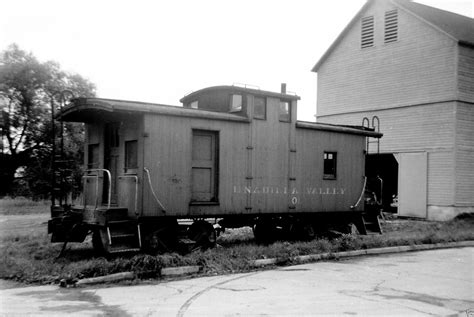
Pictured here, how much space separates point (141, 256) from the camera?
9.39 meters

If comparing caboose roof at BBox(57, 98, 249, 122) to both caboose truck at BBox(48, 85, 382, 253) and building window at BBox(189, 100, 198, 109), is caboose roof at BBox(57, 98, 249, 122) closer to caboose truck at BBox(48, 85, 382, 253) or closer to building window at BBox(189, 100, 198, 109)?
caboose truck at BBox(48, 85, 382, 253)

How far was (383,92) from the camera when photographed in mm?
24406

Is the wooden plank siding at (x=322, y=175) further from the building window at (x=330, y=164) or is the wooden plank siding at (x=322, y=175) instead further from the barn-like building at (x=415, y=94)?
the barn-like building at (x=415, y=94)

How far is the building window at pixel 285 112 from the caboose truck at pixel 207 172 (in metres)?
0.03

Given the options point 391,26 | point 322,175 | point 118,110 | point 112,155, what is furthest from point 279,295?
point 391,26

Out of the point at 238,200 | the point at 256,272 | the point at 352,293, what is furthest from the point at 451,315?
the point at 238,200

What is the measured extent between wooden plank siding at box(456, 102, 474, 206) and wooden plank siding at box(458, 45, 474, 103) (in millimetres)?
401

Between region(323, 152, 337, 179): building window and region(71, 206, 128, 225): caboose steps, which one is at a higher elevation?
region(323, 152, 337, 179): building window

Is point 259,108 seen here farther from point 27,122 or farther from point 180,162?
point 27,122

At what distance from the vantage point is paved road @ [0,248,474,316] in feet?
22.4

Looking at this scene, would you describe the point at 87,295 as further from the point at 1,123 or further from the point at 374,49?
the point at 1,123

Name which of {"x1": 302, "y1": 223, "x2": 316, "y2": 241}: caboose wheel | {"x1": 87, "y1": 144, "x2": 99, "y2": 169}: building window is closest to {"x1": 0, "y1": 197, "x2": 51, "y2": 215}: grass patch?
{"x1": 87, "y1": 144, "x2": 99, "y2": 169}: building window

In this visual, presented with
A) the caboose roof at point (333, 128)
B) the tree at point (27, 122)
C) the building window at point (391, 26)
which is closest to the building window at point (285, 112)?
the caboose roof at point (333, 128)

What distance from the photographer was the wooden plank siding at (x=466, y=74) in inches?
848
